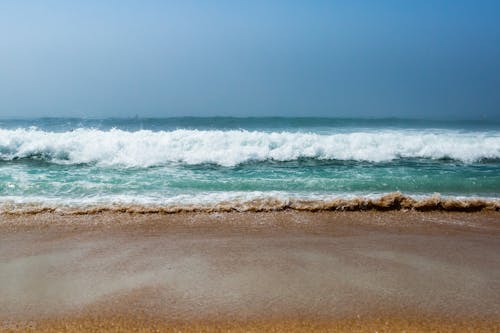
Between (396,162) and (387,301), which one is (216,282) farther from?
(396,162)

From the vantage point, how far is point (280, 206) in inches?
259

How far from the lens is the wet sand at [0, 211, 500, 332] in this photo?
132 inches

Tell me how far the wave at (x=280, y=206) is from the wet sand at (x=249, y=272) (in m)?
0.20

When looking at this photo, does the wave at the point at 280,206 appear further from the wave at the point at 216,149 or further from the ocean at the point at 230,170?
the wave at the point at 216,149

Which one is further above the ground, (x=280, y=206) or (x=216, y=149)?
(x=216, y=149)

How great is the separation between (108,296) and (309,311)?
1.82 meters

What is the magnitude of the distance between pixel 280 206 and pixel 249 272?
8.09 feet

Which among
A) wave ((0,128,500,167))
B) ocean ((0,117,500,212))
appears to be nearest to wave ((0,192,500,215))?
ocean ((0,117,500,212))

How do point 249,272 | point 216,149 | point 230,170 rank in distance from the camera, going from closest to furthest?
point 249,272 < point 230,170 < point 216,149

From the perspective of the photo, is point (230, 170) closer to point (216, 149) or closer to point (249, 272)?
point (216, 149)

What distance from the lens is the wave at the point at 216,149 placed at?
1201 centimetres

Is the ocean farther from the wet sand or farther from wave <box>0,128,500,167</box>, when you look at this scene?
the wet sand

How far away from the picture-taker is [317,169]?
1077cm

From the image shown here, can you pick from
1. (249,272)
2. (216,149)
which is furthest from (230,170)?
(249,272)
